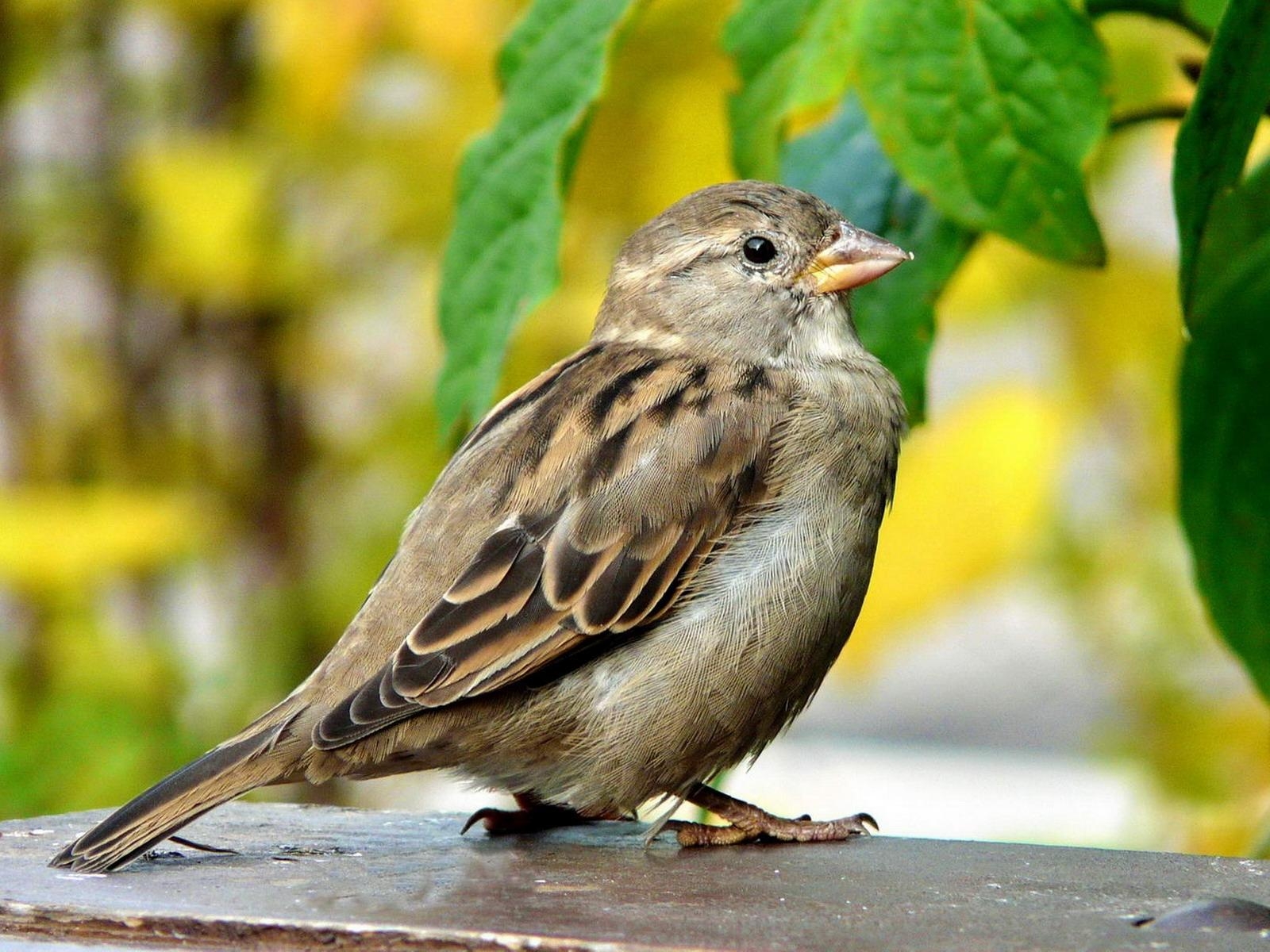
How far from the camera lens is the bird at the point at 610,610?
3.11m

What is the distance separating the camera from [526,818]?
347 centimetres

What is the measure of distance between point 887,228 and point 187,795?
5.50 ft

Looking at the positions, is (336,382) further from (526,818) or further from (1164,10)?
(1164,10)

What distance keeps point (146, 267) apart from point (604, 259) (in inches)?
61.0

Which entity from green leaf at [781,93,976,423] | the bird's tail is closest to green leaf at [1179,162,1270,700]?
green leaf at [781,93,976,423]

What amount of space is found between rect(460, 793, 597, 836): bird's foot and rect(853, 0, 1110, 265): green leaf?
4.72ft

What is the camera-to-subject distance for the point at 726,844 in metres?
3.26

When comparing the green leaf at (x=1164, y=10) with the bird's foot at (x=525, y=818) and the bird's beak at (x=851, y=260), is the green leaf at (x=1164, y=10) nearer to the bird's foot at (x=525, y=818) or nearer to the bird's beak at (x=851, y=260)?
the bird's beak at (x=851, y=260)

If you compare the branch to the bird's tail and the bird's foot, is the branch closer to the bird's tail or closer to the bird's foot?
the bird's foot

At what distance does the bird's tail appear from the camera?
2752mm

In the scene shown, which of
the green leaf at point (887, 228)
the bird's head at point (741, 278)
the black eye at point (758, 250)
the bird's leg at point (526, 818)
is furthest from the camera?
the black eye at point (758, 250)

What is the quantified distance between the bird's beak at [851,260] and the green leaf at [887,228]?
2cm

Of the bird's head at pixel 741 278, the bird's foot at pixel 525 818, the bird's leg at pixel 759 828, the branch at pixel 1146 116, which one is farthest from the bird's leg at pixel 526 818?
the branch at pixel 1146 116

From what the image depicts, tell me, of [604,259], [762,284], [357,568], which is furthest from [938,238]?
[357,568]
